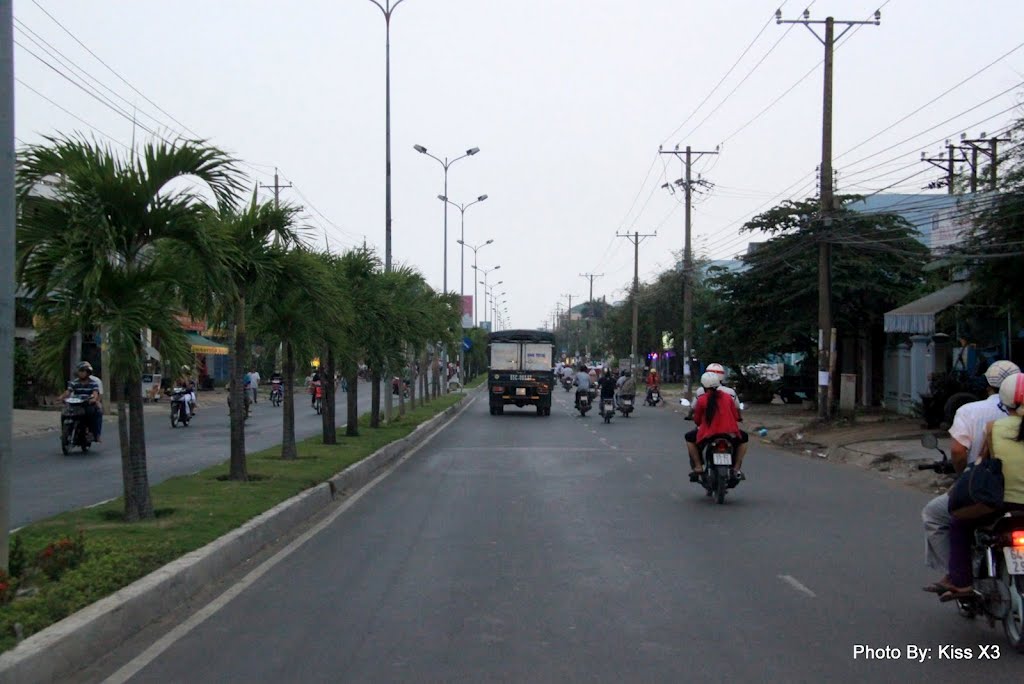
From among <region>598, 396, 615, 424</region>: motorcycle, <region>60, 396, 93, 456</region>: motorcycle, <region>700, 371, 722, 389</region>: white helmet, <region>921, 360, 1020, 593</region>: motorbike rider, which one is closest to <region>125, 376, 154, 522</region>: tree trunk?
<region>700, 371, 722, 389</region>: white helmet

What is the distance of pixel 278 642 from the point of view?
704cm

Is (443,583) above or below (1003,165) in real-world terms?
below

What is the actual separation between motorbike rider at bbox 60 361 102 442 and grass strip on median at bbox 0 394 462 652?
4339 millimetres

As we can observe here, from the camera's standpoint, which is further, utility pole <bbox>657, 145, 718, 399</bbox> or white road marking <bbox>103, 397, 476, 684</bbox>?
utility pole <bbox>657, 145, 718, 399</bbox>

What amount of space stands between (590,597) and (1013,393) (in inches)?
134

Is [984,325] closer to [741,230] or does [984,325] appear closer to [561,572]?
[741,230]

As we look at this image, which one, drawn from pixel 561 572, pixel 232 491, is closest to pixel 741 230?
pixel 232 491

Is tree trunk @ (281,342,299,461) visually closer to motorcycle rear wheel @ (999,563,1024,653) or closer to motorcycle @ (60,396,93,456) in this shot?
motorcycle @ (60,396,93,456)

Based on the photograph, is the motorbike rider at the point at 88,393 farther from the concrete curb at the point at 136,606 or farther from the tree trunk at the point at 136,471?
the tree trunk at the point at 136,471

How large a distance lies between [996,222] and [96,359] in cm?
3120

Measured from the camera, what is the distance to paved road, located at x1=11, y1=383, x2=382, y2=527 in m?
14.4

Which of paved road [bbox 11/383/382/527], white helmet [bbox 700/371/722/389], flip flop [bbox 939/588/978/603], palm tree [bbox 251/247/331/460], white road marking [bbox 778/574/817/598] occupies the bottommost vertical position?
paved road [bbox 11/383/382/527]

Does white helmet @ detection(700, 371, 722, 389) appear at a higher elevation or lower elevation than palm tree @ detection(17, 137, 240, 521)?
lower

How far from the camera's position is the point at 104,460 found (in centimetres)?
2027
